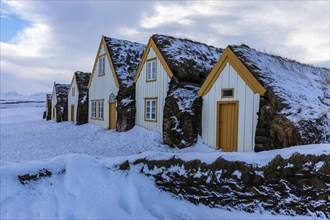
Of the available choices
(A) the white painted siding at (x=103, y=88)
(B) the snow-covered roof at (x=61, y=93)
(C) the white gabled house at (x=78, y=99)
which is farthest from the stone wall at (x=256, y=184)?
(B) the snow-covered roof at (x=61, y=93)

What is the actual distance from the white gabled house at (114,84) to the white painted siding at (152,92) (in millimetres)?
582

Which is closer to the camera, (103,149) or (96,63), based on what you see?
(103,149)

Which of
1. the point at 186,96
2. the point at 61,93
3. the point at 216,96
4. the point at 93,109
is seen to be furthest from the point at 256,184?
the point at 61,93

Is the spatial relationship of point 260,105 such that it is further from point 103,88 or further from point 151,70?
point 103,88

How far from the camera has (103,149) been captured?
13.8m

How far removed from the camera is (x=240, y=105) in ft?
35.2

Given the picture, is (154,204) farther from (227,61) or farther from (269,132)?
(227,61)

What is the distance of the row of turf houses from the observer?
947 cm

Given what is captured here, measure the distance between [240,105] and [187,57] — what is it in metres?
6.31

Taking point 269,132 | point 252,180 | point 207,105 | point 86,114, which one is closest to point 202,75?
point 207,105

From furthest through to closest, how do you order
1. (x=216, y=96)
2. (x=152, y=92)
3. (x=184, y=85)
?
(x=152, y=92) < (x=184, y=85) < (x=216, y=96)

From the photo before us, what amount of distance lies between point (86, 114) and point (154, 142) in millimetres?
12487

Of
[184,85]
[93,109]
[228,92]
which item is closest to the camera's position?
[228,92]

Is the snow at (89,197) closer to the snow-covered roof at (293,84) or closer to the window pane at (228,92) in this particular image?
the snow-covered roof at (293,84)
